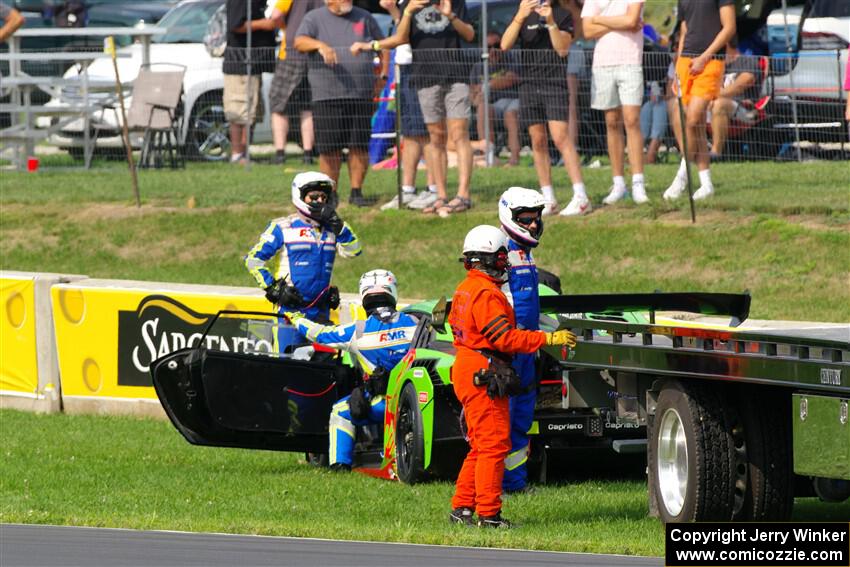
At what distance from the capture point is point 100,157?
23.6 m

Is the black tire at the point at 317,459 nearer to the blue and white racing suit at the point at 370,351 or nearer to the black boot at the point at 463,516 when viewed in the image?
the blue and white racing suit at the point at 370,351

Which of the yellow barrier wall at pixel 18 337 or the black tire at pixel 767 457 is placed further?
the yellow barrier wall at pixel 18 337

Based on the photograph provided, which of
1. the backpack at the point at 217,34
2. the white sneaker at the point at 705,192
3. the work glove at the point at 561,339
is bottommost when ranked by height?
the white sneaker at the point at 705,192

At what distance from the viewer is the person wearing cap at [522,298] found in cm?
987

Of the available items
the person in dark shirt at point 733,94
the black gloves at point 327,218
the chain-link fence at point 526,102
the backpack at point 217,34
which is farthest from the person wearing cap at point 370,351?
the backpack at point 217,34

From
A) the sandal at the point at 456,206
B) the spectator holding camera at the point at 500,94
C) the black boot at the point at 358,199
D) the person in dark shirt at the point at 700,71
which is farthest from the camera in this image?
the black boot at the point at 358,199

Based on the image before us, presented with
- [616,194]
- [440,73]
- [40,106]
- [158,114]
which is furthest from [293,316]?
[40,106]

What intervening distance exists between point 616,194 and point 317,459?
6.48m

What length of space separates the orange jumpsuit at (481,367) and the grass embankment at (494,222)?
6.72 metres

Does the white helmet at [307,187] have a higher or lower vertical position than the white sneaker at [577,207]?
higher

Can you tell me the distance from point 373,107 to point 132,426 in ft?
19.3

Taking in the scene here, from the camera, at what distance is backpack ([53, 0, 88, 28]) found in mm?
28156

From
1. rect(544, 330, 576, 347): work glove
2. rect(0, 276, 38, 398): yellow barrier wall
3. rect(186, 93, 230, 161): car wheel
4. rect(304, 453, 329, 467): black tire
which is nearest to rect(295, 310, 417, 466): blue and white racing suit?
rect(304, 453, 329, 467): black tire

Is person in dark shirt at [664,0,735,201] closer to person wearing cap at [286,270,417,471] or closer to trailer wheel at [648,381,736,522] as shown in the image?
person wearing cap at [286,270,417,471]
